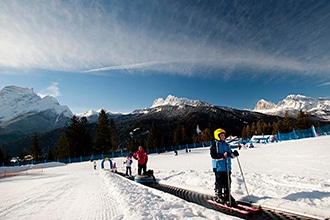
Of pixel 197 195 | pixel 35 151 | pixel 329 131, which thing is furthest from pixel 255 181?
pixel 35 151

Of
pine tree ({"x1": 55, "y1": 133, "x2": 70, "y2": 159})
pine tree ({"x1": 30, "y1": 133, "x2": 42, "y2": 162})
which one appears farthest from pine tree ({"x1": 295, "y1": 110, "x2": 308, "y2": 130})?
pine tree ({"x1": 30, "y1": 133, "x2": 42, "y2": 162})

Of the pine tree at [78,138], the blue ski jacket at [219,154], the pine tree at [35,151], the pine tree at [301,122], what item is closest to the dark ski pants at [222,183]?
the blue ski jacket at [219,154]

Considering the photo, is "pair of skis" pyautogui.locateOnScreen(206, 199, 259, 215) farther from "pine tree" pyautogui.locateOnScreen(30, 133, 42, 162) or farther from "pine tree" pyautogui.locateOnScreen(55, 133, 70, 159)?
"pine tree" pyautogui.locateOnScreen(30, 133, 42, 162)

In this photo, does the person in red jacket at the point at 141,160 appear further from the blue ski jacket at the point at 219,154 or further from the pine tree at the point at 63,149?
the pine tree at the point at 63,149

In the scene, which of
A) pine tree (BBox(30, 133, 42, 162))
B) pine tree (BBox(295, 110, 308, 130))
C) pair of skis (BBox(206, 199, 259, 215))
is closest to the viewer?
pair of skis (BBox(206, 199, 259, 215))

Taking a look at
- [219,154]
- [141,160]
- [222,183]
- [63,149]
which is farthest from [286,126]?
[219,154]

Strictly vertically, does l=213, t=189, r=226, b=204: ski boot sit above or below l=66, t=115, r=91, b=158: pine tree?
below

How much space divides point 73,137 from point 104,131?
8525 millimetres

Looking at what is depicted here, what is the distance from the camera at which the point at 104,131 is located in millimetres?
67125

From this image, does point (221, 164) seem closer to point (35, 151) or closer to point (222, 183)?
point (222, 183)

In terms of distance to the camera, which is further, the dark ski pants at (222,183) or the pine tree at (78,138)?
the pine tree at (78,138)

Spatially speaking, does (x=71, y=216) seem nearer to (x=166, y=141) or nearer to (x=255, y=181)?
(x=255, y=181)

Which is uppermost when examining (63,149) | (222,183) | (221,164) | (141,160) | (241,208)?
(63,149)

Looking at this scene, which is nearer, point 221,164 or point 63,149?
point 221,164
